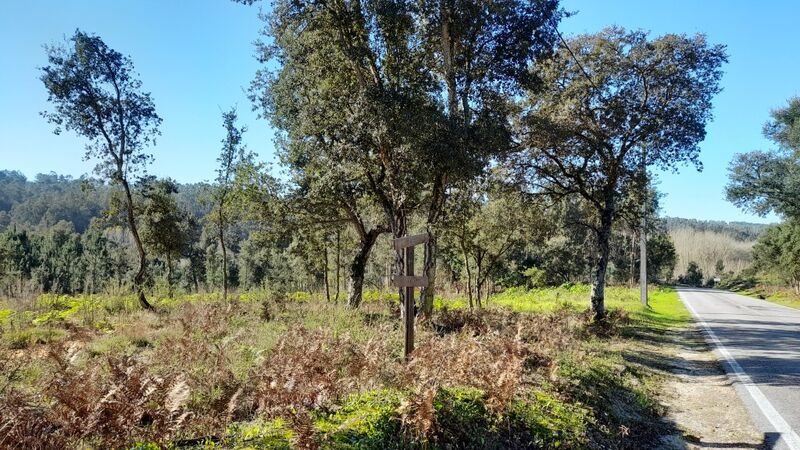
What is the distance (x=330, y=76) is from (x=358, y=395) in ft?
31.8

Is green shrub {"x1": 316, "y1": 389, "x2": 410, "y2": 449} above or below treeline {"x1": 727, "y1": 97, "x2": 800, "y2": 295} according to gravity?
below

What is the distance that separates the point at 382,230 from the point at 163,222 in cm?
1242

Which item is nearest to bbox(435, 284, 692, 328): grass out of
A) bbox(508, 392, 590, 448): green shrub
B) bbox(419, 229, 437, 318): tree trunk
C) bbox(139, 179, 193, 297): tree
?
bbox(419, 229, 437, 318): tree trunk

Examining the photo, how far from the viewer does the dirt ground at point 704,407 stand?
6254 mm

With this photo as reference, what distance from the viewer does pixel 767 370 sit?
9.91m

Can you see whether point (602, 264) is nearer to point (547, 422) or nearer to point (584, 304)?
point (584, 304)

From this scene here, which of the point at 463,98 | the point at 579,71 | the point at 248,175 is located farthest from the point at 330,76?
the point at 579,71

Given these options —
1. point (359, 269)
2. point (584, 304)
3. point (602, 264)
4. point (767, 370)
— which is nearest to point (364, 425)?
point (767, 370)

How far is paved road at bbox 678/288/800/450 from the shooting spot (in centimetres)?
653

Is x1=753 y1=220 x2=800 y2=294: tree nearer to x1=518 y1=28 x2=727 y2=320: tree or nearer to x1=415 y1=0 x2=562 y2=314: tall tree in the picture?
x1=518 y1=28 x2=727 y2=320: tree

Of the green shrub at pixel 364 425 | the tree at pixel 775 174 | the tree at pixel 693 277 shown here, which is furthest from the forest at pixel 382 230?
the tree at pixel 693 277

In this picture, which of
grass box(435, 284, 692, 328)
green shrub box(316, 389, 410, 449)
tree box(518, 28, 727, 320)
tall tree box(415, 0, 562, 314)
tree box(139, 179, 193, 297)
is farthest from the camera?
tree box(139, 179, 193, 297)

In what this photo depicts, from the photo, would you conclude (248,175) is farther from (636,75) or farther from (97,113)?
(636,75)

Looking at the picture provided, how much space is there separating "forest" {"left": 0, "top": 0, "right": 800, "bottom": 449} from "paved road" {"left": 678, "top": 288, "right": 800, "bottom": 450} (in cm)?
140
